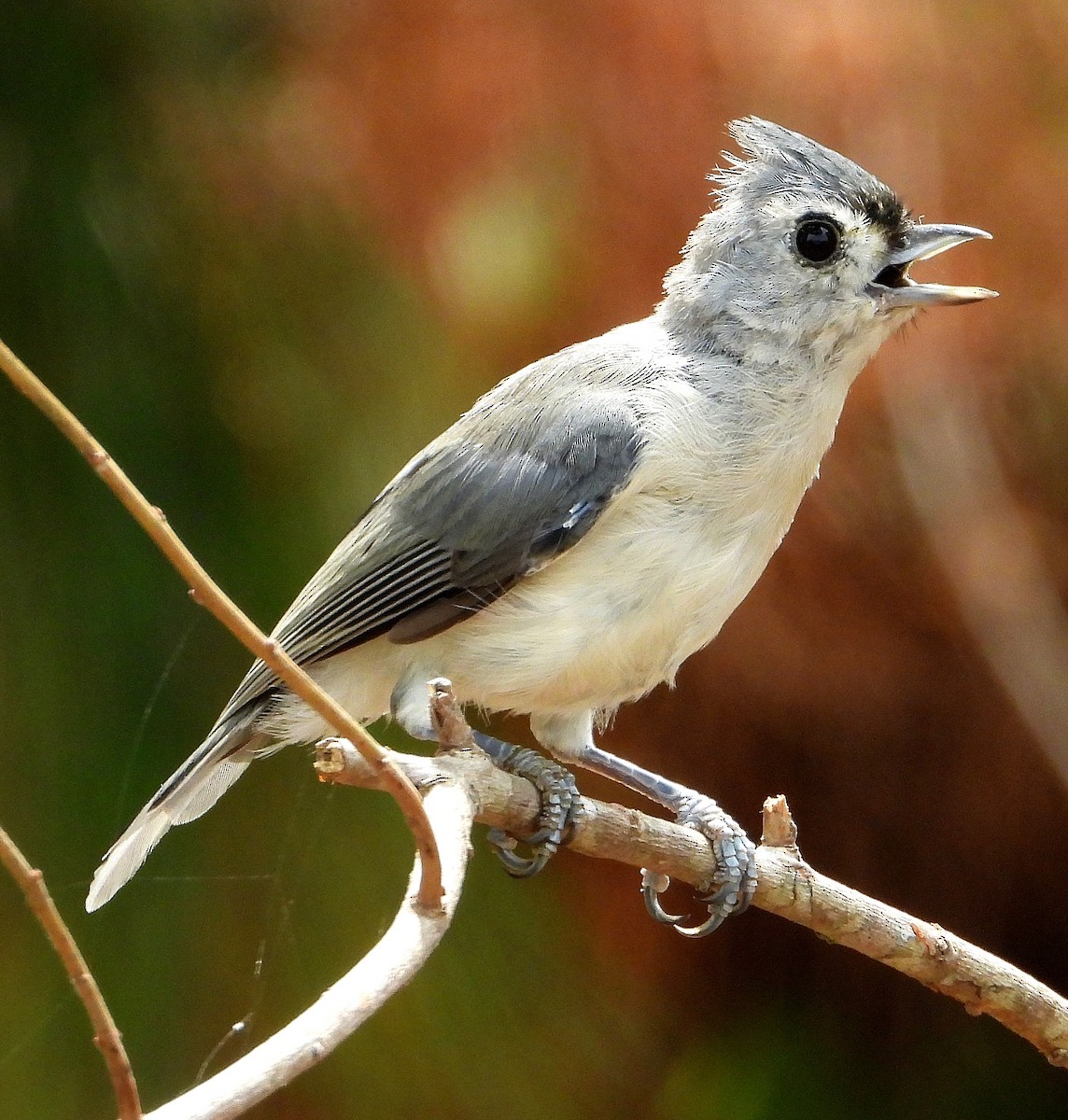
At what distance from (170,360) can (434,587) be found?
1058 millimetres

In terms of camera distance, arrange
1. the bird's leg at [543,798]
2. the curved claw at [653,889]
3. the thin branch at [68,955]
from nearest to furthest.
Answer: the thin branch at [68,955] → the bird's leg at [543,798] → the curved claw at [653,889]

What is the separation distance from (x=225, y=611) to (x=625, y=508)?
963 millimetres

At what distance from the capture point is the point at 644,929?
8.67ft

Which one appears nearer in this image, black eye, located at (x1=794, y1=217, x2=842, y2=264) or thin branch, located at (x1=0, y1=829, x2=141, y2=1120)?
thin branch, located at (x1=0, y1=829, x2=141, y2=1120)

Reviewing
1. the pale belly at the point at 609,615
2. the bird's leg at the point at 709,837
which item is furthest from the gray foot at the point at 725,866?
the pale belly at the point at 609,615

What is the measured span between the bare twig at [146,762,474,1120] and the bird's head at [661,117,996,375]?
1.00 metres

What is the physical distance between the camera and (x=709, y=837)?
1980 millimetres

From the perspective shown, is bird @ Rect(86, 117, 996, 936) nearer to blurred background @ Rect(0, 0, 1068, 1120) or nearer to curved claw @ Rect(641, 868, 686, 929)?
curved claw @ Rect(641, 868, 686, 929)

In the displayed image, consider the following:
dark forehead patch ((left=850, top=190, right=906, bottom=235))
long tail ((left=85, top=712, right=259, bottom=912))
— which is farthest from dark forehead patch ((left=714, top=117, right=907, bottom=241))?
long tail ((left=85, top=712, right=259, bottom=912))

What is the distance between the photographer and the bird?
1813 millimetres

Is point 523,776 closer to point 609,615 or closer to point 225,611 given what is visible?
point 609,615

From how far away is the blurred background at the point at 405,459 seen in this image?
2500 mm

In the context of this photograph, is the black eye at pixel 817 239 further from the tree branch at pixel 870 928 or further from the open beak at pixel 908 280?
the tree branch at pixel 870 928

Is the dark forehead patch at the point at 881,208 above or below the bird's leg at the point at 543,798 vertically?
above
